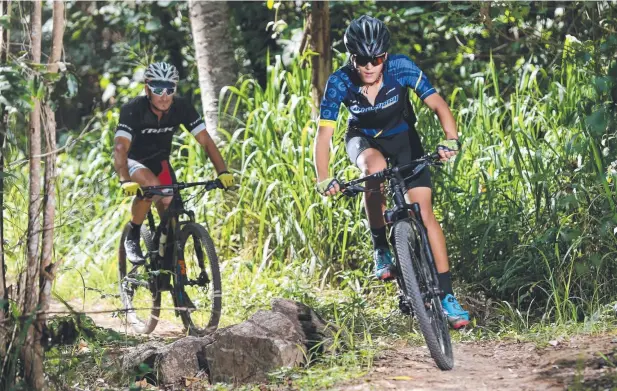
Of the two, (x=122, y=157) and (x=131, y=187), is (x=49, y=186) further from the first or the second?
(x=122, y=157)

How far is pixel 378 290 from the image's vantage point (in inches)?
305

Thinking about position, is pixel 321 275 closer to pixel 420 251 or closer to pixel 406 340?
pixel 406 340

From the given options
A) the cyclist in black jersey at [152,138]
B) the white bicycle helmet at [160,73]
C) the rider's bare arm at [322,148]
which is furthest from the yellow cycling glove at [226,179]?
the rider's bare arm at [322,148]

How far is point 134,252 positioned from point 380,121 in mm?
2559

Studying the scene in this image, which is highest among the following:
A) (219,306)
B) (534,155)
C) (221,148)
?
(221,148)

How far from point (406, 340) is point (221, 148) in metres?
3.59

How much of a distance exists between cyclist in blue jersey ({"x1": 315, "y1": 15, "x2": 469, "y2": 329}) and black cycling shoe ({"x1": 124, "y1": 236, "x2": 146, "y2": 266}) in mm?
2246

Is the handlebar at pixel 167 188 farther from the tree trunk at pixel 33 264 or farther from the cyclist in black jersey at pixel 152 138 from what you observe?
the tree trunk at pixel 33 264

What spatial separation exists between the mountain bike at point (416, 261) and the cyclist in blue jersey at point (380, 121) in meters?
0.17

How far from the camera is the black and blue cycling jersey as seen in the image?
19.9ft


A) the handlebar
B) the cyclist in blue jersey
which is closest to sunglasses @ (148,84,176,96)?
the handlebar

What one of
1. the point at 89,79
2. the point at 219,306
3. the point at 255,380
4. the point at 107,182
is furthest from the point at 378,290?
the point at 89,79

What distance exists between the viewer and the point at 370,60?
593cm

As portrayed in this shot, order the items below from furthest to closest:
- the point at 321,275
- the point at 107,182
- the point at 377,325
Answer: the point at 107,182, the point at 321,275, the point at 377,325
